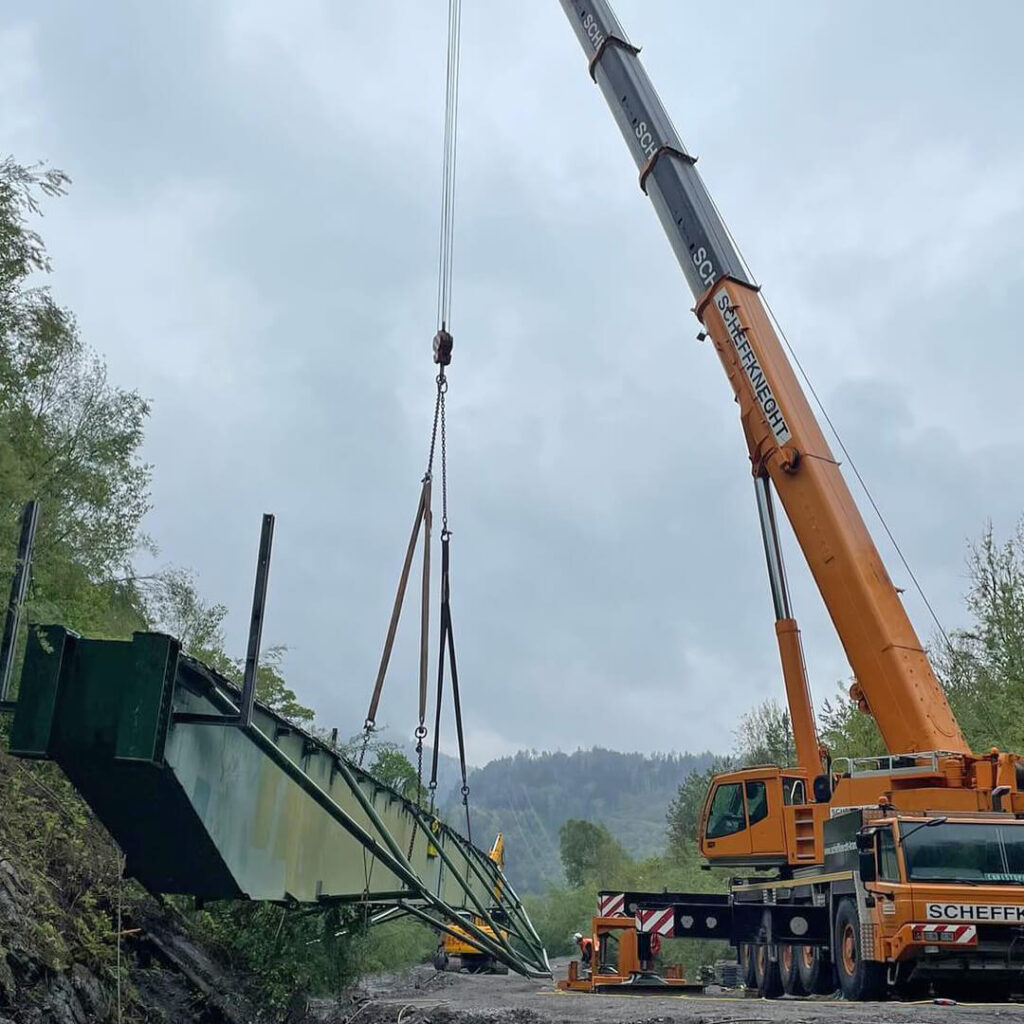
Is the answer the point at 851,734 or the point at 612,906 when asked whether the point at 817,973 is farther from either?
the point at 851,734

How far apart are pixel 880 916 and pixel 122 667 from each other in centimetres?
838

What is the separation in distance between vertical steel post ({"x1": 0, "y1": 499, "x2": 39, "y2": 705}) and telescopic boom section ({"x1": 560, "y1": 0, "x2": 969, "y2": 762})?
932cm

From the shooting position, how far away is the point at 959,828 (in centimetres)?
1135

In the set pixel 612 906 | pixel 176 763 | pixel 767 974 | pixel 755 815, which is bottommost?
pixel 767 974

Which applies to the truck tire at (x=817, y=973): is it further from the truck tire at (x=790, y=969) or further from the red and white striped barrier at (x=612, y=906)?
the red and white striped barrier at (x=612, y=906)

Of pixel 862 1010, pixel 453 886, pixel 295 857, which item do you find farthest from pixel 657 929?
pixel 295 857

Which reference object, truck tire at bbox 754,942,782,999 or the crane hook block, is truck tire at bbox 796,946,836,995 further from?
the crane hook block

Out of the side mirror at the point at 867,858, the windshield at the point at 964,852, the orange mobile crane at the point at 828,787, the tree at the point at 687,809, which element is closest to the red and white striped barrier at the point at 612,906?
the orange mobile crane at the point at 828,787

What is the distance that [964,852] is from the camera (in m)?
11.3

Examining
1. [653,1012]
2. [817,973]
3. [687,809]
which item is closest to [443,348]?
[653,1012]

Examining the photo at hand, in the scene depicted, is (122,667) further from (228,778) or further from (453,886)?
(453,886)

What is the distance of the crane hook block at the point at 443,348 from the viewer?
13.3 meters

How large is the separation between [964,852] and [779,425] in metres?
5.79

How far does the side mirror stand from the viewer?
37.4ft
